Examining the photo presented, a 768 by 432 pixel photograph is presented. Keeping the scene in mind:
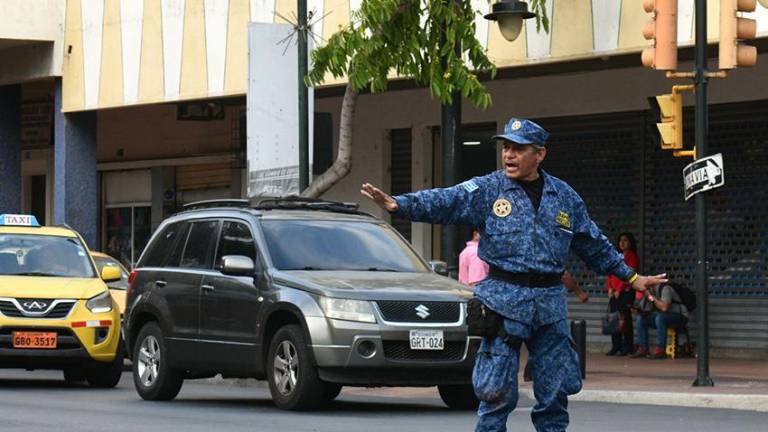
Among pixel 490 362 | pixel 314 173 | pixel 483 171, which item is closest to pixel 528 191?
pixel 490 362

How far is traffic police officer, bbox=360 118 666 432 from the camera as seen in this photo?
8852 millimetres

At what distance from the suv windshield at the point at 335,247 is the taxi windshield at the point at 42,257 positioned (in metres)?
4.28

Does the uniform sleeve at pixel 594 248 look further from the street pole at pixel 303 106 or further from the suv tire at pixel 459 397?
the street pole at pixel 303 106

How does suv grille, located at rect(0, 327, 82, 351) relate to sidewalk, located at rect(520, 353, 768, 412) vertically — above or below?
above

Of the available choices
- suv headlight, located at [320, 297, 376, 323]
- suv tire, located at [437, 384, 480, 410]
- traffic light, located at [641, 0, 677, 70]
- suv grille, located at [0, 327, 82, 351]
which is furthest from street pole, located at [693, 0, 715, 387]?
suv grille, located at [0, 327, 82, 351]

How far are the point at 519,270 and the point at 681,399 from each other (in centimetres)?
753

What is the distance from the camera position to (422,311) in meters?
14.4

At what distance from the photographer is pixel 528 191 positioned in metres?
9.08

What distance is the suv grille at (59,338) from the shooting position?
1759 cm

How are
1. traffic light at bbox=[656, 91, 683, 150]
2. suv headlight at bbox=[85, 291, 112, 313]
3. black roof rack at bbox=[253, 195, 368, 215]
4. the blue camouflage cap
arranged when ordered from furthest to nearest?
suv headlight at bbox=[85, 291, 112, 313]
traffic light at bbox=[656, 91, 683, 150]
black roof rack at bbox=[253, 195, 368, 215]
the blue camouflage cap

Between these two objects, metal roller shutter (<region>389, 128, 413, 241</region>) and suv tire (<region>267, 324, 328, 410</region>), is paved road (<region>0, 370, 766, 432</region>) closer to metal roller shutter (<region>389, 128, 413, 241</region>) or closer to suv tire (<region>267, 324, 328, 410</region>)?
suv tire (<region>267, 324, 328, 410</region>)

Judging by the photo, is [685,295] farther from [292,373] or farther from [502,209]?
[502,209]

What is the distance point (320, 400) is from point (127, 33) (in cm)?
1612

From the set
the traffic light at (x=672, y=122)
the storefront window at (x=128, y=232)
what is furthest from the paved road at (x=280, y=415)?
the storefront window at (x=128, y=232)
